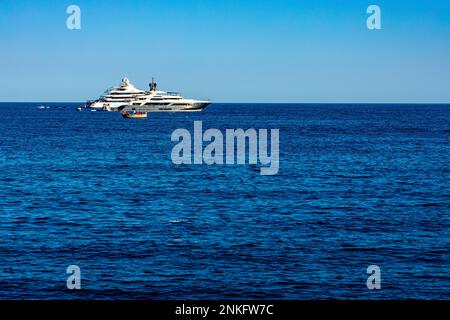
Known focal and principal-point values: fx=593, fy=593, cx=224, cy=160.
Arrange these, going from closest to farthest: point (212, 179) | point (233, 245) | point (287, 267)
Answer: point (287, 267) < point (233, 245) < point (212, 179)

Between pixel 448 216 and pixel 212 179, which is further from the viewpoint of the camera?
pixel 212 179

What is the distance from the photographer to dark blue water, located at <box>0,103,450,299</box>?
1022 inches

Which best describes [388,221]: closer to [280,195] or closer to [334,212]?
[334,212]

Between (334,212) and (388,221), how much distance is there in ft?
13.6

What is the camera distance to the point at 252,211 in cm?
4175

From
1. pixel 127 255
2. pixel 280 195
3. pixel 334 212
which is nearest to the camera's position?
pixel 127 255

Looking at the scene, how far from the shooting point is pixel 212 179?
57.7m

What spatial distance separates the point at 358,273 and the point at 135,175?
1433 inches

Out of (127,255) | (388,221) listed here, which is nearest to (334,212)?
(388,221)

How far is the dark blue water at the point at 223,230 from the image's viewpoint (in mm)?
25953

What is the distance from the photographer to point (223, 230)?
116 ft

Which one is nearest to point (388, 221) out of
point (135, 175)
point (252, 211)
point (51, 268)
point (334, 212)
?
point (334, 212)
